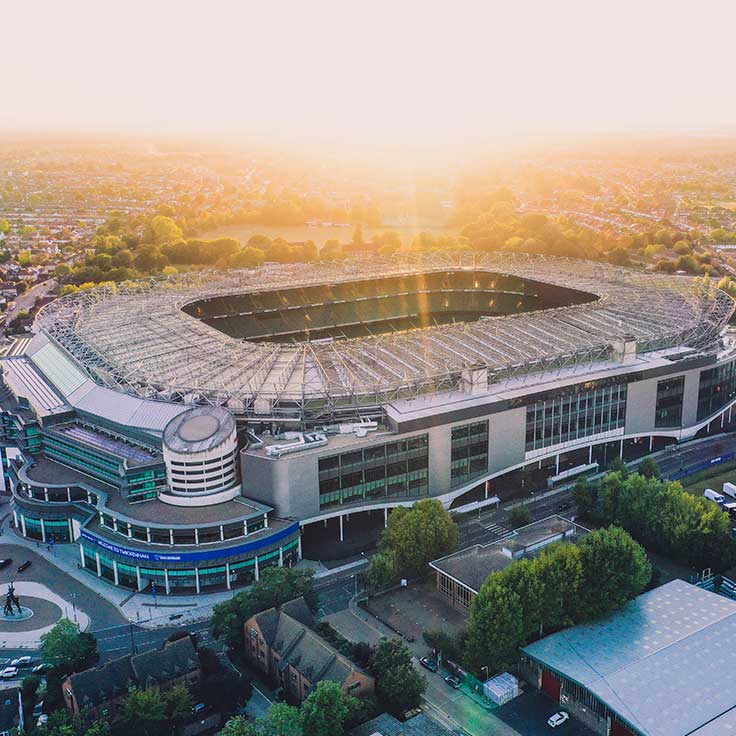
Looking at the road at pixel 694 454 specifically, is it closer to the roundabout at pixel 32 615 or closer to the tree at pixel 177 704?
the tree at pixel 177 704

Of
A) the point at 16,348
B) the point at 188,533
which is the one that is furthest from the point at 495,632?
the point at 16,348

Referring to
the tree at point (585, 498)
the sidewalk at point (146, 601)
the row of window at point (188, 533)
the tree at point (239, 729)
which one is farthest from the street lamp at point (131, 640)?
the tree at point (585, 498)

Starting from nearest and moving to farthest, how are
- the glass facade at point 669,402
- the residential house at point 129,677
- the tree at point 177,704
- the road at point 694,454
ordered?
the tree at point 177,704, the residential house at point 129,677, the road at point 694,454, the glass facade at point 669,402

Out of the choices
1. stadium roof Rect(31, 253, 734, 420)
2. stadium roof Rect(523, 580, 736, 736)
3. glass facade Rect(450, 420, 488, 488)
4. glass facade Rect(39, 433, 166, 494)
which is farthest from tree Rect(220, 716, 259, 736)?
glass facade Rect(450, 420, 488, 488)

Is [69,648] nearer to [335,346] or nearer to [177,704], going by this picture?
[177,704]

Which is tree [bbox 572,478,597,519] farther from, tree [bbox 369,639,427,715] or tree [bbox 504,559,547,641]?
tree [bbox 369,639,427,715]

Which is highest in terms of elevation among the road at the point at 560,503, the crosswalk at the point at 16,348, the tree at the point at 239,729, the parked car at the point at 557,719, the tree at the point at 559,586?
the crosswalk at the point at 16,348
